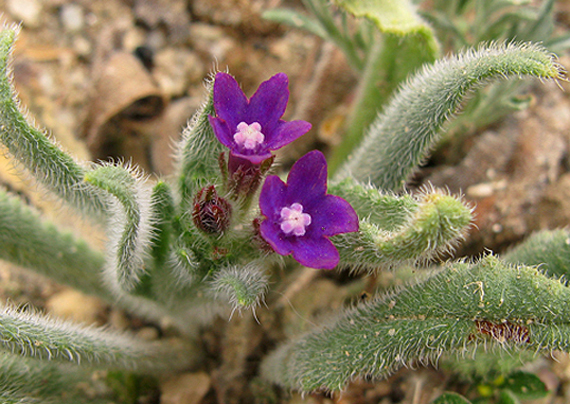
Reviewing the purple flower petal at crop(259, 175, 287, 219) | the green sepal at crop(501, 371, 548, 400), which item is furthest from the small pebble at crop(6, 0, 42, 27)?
the green sepal at crop(501, 371, 548, 400)

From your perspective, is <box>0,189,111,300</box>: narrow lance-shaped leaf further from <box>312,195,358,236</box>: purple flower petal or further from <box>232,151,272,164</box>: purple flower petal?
<box>312,195,358,236</box>: purple flower petal

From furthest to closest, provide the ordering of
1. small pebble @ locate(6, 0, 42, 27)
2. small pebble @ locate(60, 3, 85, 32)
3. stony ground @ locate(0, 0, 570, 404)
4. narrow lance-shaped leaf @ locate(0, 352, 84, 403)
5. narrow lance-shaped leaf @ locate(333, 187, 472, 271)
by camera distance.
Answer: small pebble @ locate(60, 3, 85, 32)
small pebble @ locate(6, 0, 42, 27)
stony ground @ locate(0, 0, 570, 404)
narrow lance-shaped leaf @ locate(0, 352, 84, 403)
narrow lance-shaped leaf @ locate(333, 187, 472, 271)

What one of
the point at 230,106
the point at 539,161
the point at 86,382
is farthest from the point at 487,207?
the point at 86,382

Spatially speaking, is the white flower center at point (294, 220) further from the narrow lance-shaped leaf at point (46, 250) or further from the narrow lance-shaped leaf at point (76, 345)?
the narrow lance-shaped leaf at point (46, 250)

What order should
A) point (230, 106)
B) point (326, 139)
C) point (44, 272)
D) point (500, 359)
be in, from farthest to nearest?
point (326, 139)
point (44, 272)
point (500, 359)
point (230, 106)

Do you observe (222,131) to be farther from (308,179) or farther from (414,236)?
(414,236)

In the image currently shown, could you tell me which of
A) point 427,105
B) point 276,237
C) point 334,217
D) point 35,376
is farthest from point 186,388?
point 427,105

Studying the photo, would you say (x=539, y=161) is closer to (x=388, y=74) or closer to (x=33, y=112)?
(x=388, y=74)
